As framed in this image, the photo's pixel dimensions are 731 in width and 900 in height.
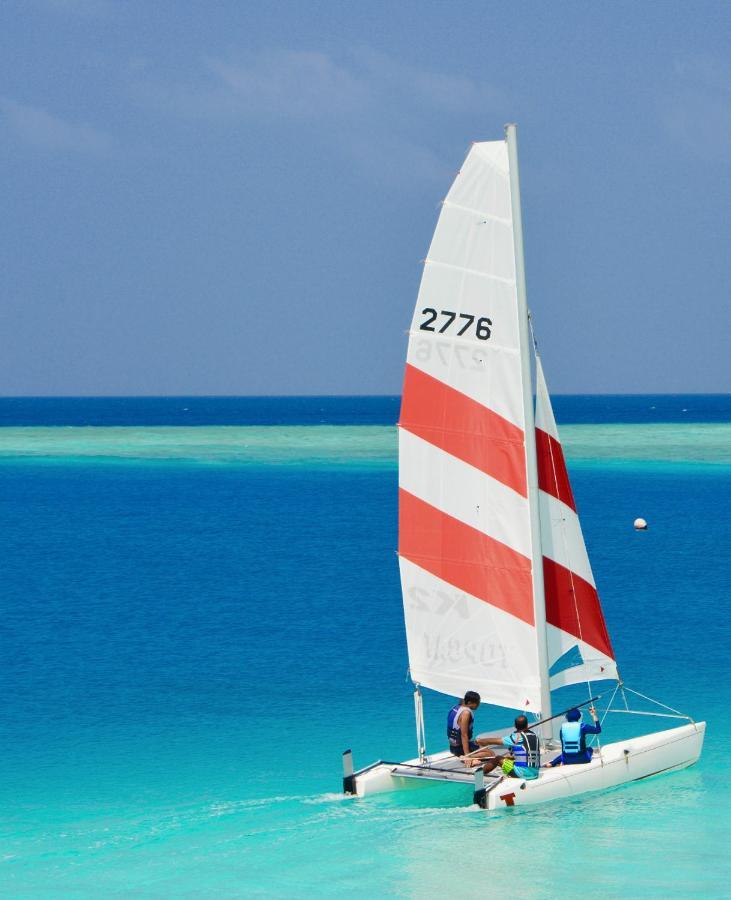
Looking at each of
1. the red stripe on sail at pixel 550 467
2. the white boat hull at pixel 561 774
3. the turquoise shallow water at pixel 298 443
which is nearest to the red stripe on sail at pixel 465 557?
→ the red stripe on sail at pixel 550 467

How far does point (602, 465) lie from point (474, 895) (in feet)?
249

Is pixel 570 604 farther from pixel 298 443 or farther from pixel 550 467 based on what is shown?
pixel 298 443

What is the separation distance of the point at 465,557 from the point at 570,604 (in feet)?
5.46

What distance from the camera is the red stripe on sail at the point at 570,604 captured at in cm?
1944

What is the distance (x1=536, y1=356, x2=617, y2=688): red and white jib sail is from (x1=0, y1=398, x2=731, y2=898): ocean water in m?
1.92

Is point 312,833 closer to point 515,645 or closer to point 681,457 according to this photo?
point 515,645

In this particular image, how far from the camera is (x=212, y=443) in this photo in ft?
410

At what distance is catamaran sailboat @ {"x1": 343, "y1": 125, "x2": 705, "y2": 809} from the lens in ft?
60.2

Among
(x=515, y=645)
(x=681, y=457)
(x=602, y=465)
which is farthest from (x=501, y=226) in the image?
(x=681, y=457)

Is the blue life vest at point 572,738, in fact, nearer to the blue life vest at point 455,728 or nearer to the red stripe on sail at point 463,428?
the blue life vest at point 455,728

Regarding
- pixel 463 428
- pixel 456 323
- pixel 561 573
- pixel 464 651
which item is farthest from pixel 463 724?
pixel 456 323

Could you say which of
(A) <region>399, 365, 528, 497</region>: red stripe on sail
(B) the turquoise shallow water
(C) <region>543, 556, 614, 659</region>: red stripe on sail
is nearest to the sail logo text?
(C) <region>543, 556, 614, 659</region>: red stripe on sail

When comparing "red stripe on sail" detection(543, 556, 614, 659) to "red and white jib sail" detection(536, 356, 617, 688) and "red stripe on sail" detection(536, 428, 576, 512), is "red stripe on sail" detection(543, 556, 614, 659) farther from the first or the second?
"red stripe on sail" detection(536, 428, 576, 512)

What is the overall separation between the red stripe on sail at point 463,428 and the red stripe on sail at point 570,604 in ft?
4.48
